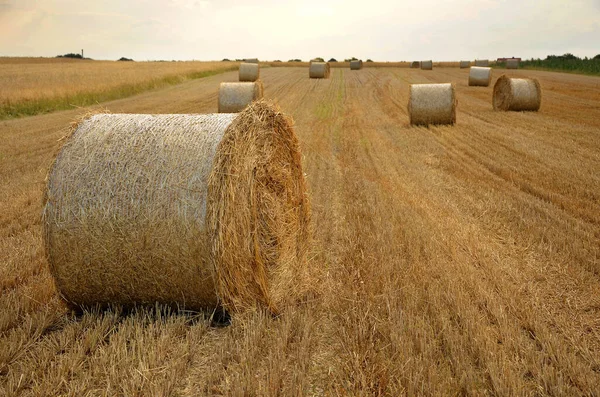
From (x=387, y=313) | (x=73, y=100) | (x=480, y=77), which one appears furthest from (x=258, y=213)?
(x=480, y=77)

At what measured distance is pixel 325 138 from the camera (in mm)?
14367

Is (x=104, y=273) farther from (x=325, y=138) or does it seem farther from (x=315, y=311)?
(x=325, y=138)

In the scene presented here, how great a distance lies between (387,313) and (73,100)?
2216 centimetres

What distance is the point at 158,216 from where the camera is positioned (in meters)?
4.15

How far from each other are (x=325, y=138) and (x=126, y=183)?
410 inches

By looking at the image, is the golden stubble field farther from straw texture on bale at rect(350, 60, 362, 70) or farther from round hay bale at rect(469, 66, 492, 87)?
straw texture on bale at rect(350, 60, 362, 70)

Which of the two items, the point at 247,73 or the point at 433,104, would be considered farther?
the point at 247,73

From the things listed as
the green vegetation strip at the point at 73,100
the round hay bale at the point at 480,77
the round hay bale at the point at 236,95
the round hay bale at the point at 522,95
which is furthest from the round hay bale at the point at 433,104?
the round hay bale at the point at 480,77

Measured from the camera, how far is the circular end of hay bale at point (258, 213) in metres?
4.18

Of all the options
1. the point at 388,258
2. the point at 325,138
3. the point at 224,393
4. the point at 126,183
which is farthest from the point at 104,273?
the point at 325,138

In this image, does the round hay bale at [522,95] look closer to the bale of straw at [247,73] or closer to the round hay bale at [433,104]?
the round hay bale at [433,104]

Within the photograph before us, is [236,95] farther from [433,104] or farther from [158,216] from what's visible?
[158,216]

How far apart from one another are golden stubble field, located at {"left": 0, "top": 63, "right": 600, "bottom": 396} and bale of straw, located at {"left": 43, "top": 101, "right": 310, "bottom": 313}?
263 millimetres

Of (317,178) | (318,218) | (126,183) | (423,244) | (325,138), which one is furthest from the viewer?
(325,138)
